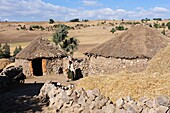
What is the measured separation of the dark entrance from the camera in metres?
31.3

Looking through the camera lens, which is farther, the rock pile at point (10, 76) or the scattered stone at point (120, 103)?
the rock pile at point (10, 76)

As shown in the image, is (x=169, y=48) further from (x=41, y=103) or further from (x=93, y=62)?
(x=93, y=62)

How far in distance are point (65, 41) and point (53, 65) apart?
987cm

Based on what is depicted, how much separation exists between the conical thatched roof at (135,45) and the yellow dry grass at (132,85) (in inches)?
490

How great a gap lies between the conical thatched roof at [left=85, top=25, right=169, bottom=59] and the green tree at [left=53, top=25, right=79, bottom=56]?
11.4m

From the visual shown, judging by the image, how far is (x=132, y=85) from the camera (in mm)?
11836

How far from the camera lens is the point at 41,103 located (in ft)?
51.8

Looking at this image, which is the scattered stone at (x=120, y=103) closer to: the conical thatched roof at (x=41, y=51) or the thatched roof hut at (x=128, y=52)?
the thatched roof hut at (x=128, y=52)


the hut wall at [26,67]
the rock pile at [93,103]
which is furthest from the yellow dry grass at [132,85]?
the hut wall at [26,67]

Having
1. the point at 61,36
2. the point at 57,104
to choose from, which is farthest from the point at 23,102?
the point at 61,36

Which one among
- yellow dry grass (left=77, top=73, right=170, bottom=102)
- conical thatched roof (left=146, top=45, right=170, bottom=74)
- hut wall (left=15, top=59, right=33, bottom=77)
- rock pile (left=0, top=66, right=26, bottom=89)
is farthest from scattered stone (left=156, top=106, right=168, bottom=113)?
hut wall (left=15, top=59, right=33, bottom=77)

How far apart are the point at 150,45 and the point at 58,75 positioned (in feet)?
30.2

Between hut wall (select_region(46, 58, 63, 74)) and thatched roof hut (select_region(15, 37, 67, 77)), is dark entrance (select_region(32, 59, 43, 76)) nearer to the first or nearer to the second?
thatched roof hut (select_region(15, 37, 67, 77))

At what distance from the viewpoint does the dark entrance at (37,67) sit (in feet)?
103
